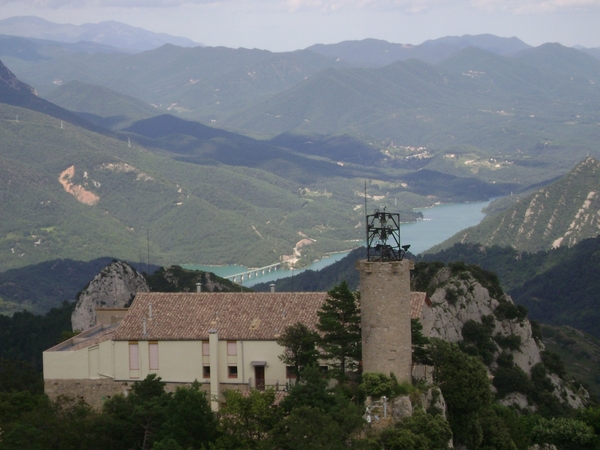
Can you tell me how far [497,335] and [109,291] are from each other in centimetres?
2233

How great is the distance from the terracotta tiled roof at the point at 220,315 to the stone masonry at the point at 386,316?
4832 millimetres

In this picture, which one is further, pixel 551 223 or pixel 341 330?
pixel 551 223

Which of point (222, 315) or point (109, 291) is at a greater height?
point (109, 291)

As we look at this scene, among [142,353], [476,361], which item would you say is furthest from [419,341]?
[142,353]

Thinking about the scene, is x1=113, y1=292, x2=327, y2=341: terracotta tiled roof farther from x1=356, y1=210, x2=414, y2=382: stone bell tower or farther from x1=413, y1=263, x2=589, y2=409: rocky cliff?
x1=413, y1=263, x2=589, y2=409: rocky cliff

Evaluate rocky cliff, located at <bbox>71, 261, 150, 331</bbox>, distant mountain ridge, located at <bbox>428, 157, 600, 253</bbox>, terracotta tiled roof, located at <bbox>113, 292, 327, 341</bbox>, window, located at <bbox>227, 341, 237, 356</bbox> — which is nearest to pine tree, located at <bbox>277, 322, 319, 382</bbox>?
terracotta tiled roof, located at <bbox>113, 292, 327, 341</bbox>

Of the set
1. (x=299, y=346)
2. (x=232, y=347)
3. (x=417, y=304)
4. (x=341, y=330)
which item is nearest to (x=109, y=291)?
(x=232, y=347)

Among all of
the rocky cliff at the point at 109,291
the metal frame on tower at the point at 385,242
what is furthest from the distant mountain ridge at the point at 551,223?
the metal frame on tower at the point at 385,242

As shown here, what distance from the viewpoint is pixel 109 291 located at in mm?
66625

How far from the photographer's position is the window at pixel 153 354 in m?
39.4

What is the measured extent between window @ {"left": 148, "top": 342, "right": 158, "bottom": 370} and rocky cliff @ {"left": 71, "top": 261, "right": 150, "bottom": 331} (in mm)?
24579

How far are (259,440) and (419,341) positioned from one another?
6372 mm

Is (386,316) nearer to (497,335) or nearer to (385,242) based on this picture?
(385,242)

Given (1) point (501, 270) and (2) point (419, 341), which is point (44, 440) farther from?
(1) point (501, 270)
